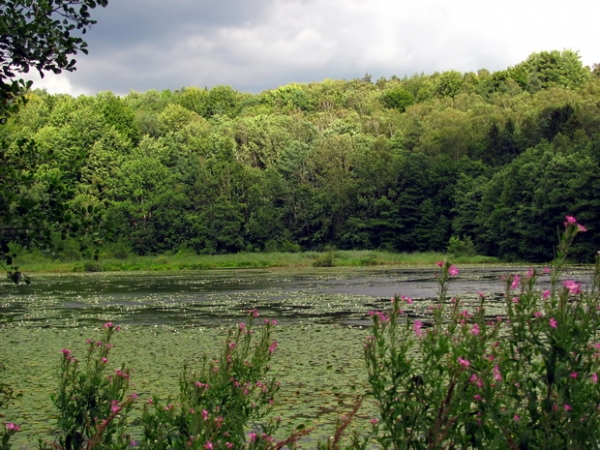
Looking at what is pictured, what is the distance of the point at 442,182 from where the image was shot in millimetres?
77250

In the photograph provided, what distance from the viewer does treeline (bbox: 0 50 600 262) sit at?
62.9 meters

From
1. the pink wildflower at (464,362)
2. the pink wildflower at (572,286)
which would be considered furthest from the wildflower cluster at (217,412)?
the pink wildflower at (572,286)

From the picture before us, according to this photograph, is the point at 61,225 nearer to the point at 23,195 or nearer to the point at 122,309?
the point at 23,195

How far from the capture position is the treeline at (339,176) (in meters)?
62.9

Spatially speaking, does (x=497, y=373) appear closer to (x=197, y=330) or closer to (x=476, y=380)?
(x=476, y=380)

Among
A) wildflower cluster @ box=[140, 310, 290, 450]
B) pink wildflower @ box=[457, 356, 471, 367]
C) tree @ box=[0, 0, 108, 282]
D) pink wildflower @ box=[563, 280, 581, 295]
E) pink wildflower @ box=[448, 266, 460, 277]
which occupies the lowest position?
wildflower cluster @ box=[140, 310, 290, 450]

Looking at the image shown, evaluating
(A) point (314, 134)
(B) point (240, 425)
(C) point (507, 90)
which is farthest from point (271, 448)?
(C) point (507, 90)

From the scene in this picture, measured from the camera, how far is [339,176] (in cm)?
8194

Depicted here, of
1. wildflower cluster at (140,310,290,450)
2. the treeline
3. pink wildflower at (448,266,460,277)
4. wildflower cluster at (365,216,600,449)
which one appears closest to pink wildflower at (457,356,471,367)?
wildflower cluster at (365,216,600,449)

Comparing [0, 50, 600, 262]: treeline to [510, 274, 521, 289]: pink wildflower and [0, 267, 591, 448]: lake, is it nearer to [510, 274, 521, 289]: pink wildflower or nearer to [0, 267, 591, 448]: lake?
[0, 267, 591, 448]: lake

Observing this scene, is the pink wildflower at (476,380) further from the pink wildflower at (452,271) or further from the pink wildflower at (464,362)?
the pink wildflower at (452,271)

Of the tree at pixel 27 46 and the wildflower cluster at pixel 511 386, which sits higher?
the tree at pixel 27 46

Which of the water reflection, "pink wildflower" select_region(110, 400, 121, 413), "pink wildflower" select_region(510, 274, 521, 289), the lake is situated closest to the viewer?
"pink wildflower" select_region(110, 400, 121, 413)

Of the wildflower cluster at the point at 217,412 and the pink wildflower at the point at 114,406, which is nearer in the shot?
the wildflower cluster at the point at 217,412
